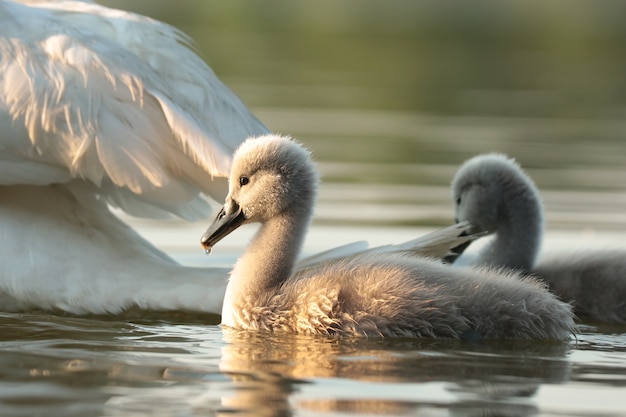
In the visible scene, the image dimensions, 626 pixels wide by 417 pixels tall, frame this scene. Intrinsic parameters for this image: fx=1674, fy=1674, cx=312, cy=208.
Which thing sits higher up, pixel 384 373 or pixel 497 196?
pixel 497 196

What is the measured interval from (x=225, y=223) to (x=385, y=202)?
4265mm

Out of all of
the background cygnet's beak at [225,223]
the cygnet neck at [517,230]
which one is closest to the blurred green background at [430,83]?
the cygnet neck at [517,230]

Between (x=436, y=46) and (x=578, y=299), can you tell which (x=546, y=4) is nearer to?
(x=436, y=46)

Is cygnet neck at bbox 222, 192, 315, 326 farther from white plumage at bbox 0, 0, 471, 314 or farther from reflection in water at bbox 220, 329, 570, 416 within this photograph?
white plumage at bbox 0, 0, 471, 314

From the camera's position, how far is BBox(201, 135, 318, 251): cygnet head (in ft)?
22.2

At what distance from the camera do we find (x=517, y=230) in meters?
8.20

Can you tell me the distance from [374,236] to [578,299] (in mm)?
2210

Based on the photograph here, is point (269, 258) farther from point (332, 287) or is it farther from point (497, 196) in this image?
point (497, 196)

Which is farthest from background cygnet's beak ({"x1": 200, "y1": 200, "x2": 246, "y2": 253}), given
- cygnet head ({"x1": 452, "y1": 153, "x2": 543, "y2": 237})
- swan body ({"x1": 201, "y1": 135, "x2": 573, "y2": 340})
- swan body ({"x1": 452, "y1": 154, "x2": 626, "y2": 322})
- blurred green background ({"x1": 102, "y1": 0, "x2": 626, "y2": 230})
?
blurred green background ({"x1": 102, "y1": 0, "x2": 626, "y2": 230})

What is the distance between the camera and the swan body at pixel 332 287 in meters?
6.39

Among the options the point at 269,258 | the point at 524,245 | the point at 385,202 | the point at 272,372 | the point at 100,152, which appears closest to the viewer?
the point at 272,372

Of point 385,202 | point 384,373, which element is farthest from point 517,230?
point 385,202

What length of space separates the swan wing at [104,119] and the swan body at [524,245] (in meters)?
1.59

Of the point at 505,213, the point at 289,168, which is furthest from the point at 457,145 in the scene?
the point at 289,168
